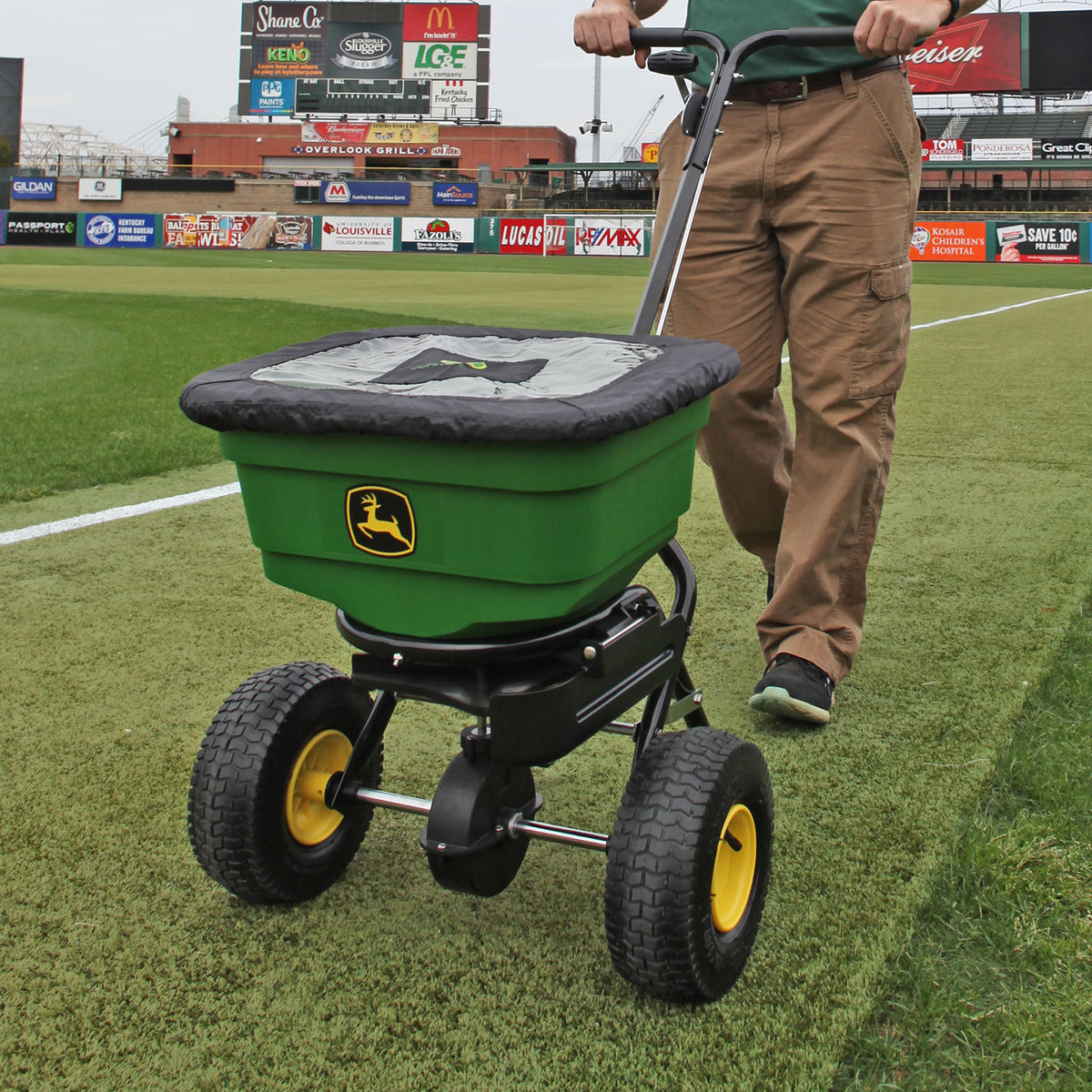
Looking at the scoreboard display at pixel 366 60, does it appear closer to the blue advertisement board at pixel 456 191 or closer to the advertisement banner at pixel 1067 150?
the blue advertisement board at pixel 456 191

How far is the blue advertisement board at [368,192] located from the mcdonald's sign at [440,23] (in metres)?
15.7

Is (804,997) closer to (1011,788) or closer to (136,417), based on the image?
(1011,788)

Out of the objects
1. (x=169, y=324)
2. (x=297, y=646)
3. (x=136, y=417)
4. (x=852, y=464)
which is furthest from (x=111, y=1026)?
(x=169, y=324)

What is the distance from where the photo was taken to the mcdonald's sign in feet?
201

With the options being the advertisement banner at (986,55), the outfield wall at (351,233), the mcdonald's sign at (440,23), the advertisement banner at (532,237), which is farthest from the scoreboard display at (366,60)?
the advertisement banner at (532,237)

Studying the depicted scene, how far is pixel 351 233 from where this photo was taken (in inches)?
1630

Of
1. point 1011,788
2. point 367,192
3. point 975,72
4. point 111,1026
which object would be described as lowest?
point 111,1026

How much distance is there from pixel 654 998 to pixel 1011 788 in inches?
36.2

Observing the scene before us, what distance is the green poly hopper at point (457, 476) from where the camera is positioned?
134 centimetres

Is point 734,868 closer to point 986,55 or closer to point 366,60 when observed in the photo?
point 986,55

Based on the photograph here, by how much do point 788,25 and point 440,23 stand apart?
6490cm

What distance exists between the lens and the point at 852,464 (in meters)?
2.51

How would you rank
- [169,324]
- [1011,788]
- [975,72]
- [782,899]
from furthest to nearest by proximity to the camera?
[975,72]
[169,324]
[1011,788]
[782,899]

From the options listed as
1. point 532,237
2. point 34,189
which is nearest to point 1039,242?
point 532,237
